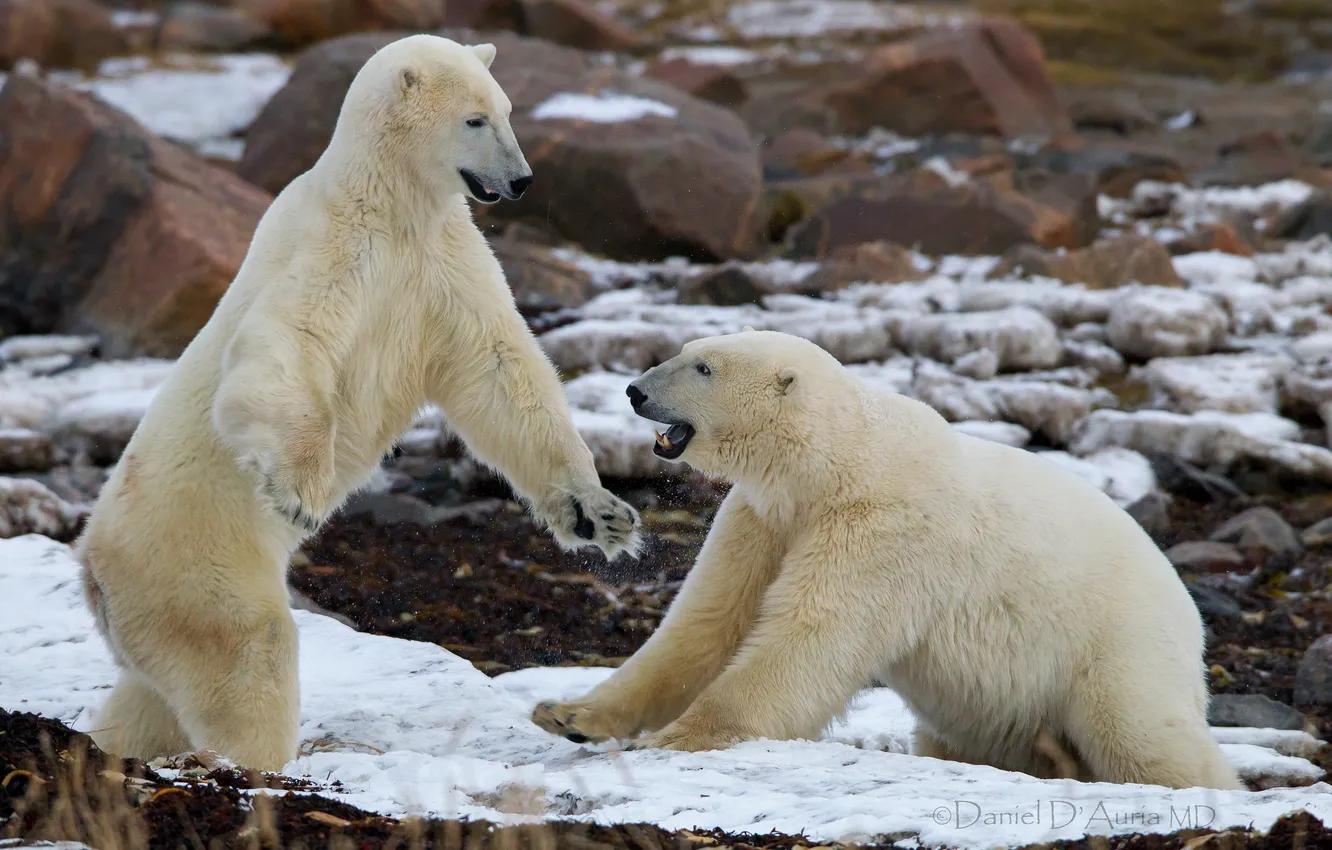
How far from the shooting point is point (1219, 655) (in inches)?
279

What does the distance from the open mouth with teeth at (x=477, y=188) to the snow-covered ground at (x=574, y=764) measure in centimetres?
176

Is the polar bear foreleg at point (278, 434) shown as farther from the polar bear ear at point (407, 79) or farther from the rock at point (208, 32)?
the rock at point (208, 32)

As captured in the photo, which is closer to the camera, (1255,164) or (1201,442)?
(1201,442)

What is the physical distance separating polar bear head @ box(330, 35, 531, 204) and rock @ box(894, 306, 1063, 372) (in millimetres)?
6665

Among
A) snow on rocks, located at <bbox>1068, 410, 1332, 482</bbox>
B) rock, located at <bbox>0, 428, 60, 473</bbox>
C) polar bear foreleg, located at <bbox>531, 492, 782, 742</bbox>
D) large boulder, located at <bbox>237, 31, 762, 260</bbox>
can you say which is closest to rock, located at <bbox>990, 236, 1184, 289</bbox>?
large boulder, located at <bbox>237, 31, 762, 260</bbox>

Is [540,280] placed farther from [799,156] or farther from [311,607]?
[799,156]

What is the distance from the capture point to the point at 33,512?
7898 millimetres

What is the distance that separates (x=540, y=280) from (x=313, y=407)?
25.5 feet

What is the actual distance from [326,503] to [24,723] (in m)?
1.06

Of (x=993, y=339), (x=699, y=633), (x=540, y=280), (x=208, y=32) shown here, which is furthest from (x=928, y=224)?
(x=208, y=32)

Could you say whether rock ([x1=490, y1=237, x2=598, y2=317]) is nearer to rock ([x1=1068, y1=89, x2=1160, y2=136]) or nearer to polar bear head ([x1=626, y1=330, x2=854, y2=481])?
polar bear head ([x1=626, y1=330, x2=854, y2=481])

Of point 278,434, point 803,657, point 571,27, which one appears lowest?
point 571,27

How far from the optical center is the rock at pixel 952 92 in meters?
22.1

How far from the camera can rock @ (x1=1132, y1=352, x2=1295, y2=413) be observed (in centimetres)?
1021
